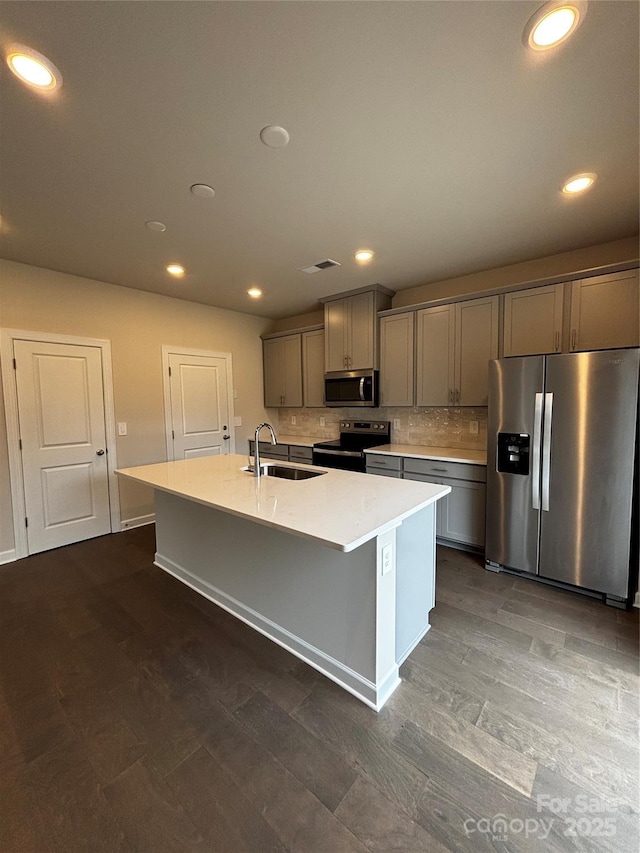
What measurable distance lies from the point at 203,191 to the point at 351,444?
9.89ft

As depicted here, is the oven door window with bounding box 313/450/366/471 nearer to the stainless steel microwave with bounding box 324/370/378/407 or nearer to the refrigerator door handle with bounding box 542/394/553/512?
the stainless steel microwave with bounding box 324/370/378/407

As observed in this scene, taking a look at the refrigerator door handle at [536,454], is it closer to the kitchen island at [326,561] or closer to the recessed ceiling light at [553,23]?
the kitchen island at [326,561]

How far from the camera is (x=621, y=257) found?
278 centimetres

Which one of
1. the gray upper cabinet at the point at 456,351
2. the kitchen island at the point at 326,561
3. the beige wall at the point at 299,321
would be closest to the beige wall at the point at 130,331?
the beige wall at the point at 299,321

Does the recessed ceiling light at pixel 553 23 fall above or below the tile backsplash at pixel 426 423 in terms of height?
above

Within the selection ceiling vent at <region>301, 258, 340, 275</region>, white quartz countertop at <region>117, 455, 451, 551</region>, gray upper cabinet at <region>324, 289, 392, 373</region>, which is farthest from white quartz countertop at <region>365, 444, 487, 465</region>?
ceiling vent at <region>301, 258, 340, 275</region>

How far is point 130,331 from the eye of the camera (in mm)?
3830

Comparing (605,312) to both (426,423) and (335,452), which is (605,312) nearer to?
(426,423)

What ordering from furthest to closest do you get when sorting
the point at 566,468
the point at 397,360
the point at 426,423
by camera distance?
the point at 426,423 < the point at 397,360 < the point at 566,468

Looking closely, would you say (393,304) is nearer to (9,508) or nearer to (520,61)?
(520,61)

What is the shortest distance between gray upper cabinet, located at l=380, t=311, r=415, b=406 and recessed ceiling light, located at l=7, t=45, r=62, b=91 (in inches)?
121

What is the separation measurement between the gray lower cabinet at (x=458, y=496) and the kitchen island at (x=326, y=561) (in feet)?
3.80

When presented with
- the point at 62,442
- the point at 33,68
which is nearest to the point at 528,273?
the point at 33,68

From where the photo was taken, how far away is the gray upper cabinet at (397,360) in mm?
3730
